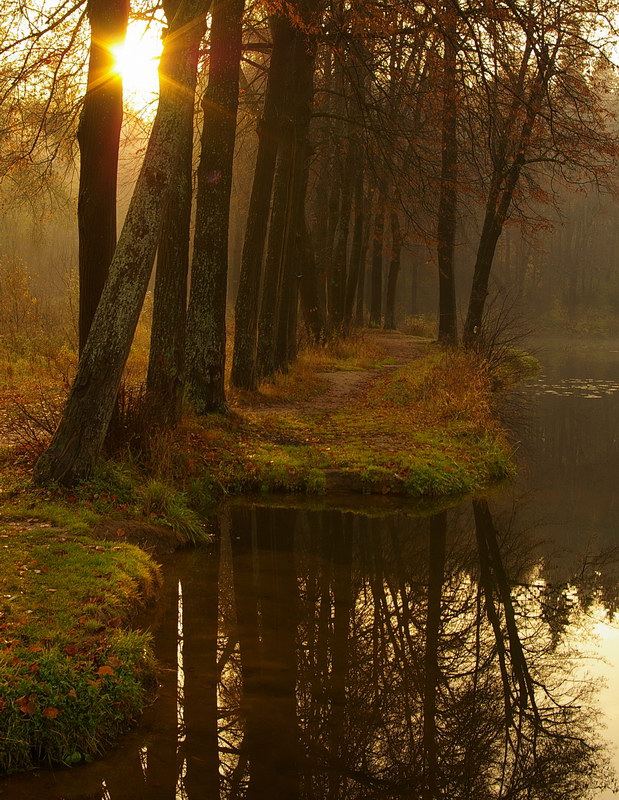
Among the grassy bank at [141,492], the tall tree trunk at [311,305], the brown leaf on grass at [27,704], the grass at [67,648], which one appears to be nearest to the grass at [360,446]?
the grassy bank at [141,492]

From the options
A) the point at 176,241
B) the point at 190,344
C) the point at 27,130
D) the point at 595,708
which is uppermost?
the point at 27,130

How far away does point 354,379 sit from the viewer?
17.8m

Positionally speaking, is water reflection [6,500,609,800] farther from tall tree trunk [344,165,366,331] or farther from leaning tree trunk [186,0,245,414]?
tall tree trunk [344,165,366,331]

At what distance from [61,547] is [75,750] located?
2345 mm

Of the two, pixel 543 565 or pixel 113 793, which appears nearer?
pixel 113 793

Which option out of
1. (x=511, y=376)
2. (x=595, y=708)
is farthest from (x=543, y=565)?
(x=511, y=376)

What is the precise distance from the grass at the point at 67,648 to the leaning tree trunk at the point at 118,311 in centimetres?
132

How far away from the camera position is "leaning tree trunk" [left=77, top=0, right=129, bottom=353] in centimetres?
804

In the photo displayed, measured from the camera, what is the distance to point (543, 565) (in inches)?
305

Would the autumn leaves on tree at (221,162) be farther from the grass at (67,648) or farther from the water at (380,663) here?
the water at (380,663)

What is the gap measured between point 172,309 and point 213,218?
1.86m

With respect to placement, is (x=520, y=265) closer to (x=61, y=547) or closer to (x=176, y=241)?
(x=176, y=241)

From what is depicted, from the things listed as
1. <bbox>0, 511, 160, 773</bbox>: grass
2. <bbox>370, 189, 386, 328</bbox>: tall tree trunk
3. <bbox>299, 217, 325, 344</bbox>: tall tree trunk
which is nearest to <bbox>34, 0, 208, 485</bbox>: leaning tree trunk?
<bbox>0, 511, 160, 773</bbox>: grass

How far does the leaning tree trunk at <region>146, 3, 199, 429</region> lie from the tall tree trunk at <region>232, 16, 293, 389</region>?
282 centimetres
